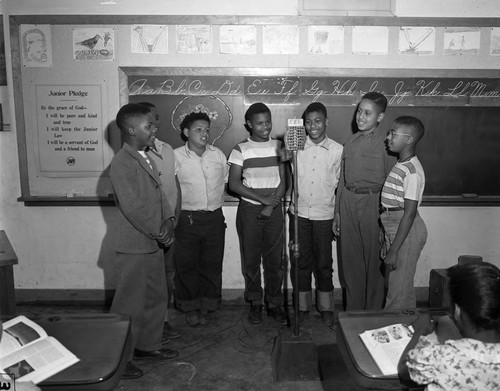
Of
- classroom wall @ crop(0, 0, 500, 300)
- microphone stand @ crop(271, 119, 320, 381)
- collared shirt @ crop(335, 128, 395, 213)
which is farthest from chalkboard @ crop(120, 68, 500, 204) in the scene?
microphone stand @ crop(271, 119, 320, 381)

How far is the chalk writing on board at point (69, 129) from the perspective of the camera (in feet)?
12.6

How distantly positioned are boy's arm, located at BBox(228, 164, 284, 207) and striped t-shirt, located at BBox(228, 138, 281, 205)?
0.04 m

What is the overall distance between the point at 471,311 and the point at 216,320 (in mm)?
2628

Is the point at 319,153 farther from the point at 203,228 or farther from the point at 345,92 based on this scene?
the point at 203,228

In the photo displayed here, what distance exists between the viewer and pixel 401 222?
2.96 meters

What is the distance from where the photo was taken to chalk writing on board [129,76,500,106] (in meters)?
3.81

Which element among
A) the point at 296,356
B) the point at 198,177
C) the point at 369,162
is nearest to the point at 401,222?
the point at 369,162

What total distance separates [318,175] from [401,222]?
0.80m

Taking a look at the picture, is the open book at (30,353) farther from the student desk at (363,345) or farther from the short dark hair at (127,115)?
the short dark hair at (127,115)

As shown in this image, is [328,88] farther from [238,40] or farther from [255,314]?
[255,314]

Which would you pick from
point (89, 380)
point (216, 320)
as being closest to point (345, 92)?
point (216, 320)

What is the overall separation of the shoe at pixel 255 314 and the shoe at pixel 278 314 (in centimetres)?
11

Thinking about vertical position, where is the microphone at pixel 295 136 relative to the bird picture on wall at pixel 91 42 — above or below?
below

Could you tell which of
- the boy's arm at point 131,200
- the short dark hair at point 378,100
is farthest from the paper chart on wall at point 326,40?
the boy's arm at point 131,200
